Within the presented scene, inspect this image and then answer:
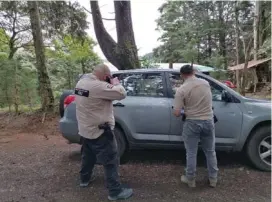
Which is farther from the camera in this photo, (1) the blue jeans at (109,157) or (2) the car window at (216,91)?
(2) the car window at (216,91)

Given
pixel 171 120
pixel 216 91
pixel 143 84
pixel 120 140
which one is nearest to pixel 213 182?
pixel 171 120

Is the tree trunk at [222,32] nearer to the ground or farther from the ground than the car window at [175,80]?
farther from the ground

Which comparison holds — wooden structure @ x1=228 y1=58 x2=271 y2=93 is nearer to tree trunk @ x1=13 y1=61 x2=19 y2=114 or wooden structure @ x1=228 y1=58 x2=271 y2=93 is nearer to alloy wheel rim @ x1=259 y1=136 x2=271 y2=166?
tree trunk @ x1=13 y1=61 x2=19 y2=114

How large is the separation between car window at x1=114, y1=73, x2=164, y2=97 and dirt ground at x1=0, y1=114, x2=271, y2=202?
1.20 m

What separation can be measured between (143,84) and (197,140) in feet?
4.84

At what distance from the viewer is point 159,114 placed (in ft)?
16.1

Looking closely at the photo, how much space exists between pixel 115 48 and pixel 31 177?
Answer: 16.0 ft

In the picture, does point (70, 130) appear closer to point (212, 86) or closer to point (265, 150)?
point (212, 86)

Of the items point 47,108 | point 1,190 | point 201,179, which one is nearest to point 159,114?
point 201,179

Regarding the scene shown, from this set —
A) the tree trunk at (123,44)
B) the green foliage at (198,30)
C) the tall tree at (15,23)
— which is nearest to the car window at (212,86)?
the tree trunk at (123,44)

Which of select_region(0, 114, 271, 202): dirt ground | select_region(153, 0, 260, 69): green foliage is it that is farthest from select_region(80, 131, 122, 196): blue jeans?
select_region(153, 0, 260, 69): green foliage

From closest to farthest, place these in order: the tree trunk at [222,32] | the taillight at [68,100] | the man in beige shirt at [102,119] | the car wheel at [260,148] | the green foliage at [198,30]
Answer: the man in beige shirt at [102,119] < the car wheel at [260,148] < the taillight at [68,100] < the green foliage at [198,30] < the tree trunk at [222,32]

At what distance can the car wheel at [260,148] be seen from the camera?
4820 millimetres

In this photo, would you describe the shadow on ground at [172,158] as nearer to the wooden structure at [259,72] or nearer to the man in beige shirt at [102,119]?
the man in beige shirt at [102,119]
